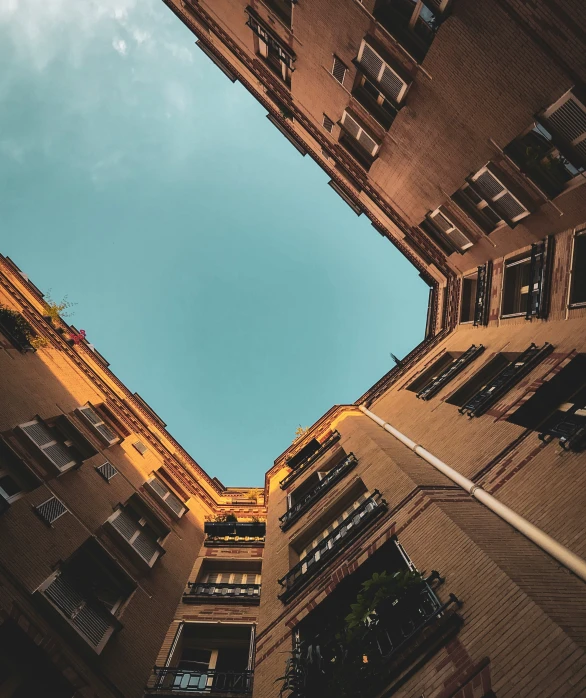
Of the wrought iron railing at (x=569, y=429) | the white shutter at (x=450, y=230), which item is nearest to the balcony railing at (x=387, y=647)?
the wrought iron railing at (x=569, y=429)

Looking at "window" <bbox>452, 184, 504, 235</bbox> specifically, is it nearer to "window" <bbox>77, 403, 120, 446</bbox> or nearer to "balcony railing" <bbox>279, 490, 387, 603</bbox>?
"balcony railing" <bbox>279, 490, 387, 603</bbox>

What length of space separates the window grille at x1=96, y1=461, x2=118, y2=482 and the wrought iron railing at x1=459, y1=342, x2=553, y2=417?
12792 mm

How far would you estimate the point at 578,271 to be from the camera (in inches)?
431

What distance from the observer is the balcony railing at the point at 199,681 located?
9.90 metres

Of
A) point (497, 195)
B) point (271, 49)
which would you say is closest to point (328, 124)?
point (271, 49)

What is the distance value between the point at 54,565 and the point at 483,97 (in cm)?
1570

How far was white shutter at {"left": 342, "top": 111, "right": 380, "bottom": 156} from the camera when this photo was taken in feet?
50.1

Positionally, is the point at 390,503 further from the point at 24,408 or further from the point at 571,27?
the point at 24,408

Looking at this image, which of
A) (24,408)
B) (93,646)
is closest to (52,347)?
(24,408)

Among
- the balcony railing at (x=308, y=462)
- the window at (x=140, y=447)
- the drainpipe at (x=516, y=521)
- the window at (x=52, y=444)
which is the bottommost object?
the drainpipe at (x=516, y=521)

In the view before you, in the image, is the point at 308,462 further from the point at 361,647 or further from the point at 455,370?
the point at 361,647

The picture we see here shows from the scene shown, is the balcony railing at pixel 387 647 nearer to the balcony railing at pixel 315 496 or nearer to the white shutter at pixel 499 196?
the balcony railing at pixel 315 496

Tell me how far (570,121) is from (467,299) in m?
11.6

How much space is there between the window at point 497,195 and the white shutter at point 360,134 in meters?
4.35
